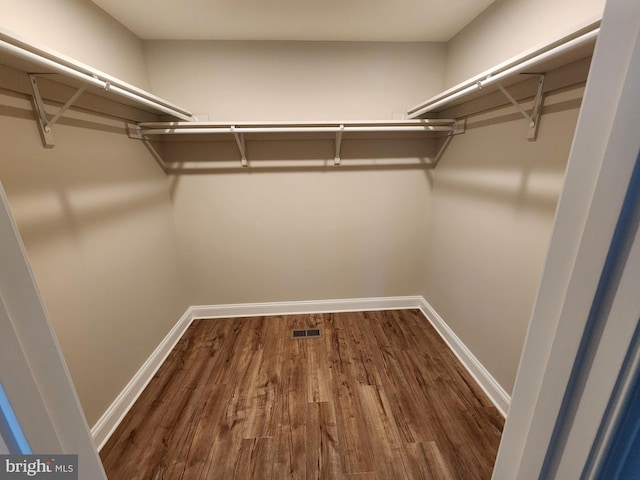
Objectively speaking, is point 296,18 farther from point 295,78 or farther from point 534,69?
point 534,69

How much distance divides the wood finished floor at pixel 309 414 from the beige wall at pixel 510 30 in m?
1.80

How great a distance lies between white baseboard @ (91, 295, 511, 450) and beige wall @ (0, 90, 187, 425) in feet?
0.21

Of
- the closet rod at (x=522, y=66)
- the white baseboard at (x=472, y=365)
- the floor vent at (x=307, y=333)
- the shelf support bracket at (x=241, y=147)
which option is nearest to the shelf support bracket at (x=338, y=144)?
the closet rod at (x=522, y=66)

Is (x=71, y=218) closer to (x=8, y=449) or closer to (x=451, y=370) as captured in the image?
(x=8, y=449)

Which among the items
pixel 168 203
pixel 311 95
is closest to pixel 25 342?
pixel 168 203

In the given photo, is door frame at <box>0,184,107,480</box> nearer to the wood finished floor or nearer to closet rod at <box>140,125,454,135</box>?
the wood finished floor

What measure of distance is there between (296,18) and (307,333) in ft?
7.43

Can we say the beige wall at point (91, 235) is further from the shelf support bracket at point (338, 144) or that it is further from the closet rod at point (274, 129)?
the shelf support bracket at point (338, 144)

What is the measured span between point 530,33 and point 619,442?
1.69 m

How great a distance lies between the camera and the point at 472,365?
1769mm

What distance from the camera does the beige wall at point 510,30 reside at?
1066 mm

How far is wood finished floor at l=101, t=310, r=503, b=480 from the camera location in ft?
4.08

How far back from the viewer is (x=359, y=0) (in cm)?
146

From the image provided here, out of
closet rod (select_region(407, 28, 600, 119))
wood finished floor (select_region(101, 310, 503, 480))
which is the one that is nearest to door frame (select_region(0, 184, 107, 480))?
wood finished floor (select_region(101, 310, 503, 480))
